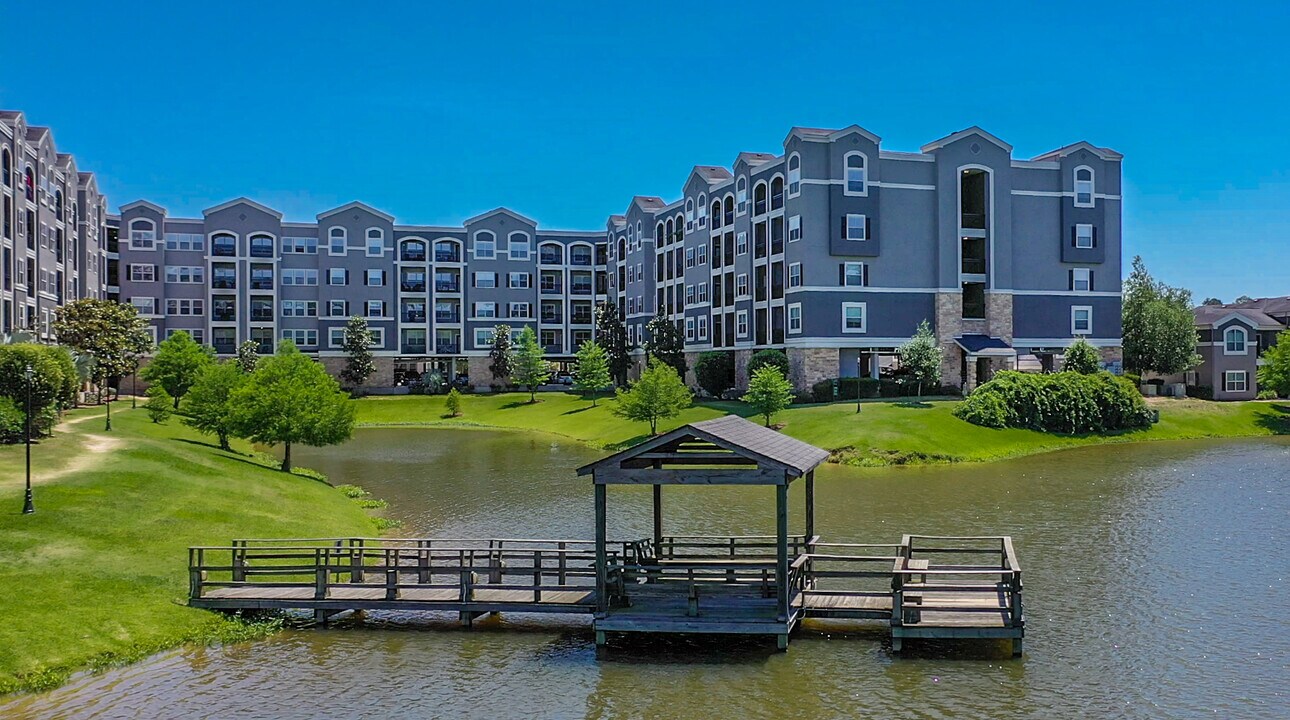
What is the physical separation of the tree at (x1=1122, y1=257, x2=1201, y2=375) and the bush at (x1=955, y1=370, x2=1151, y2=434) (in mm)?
18373

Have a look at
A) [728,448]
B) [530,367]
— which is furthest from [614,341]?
[728,448]

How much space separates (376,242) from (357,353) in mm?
14355

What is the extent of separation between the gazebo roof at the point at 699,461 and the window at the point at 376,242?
3833 inches

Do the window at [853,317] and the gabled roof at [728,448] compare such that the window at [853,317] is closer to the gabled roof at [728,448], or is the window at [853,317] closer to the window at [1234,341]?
the window at [1234,341]

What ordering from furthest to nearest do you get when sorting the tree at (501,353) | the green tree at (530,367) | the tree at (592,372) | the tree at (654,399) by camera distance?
the tree at (501,353)
the green tree at (530,367)
the tree at (592,372)
the tree at (654,399)

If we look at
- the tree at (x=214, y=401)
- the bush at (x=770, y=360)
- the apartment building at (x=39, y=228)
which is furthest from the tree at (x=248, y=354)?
the bush at (x=770, y=360)

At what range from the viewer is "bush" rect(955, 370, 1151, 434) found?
209ft

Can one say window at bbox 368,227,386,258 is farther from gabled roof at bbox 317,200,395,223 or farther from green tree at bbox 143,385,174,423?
green tree at bbox 143,385,174,423

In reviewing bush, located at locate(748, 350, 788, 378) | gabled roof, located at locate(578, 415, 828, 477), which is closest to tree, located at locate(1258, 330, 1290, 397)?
bush, located at locate(748, 350, 788, 378)

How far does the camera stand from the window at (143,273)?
108 m

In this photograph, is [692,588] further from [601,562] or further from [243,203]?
[243,203]

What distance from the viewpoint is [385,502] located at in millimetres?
44219

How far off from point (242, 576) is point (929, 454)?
40.4 metres

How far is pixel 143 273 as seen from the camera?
108938 mm
